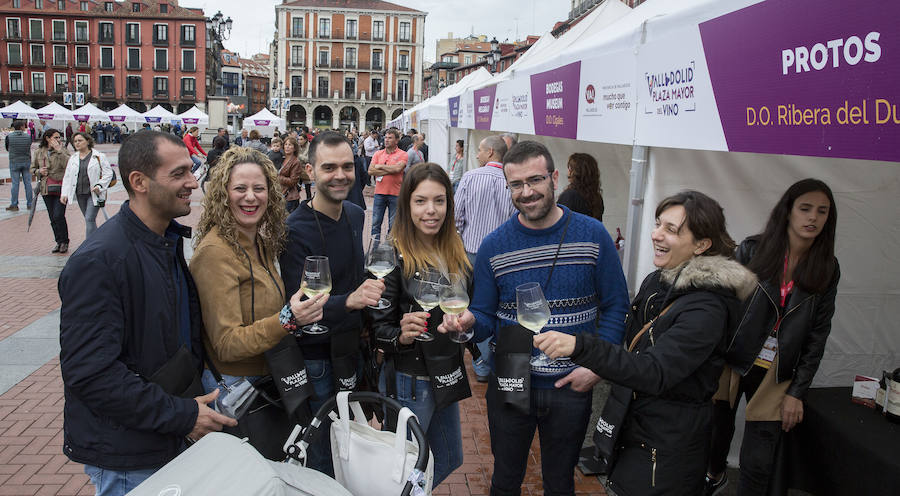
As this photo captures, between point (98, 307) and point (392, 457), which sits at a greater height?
Answer: point (98, 307)

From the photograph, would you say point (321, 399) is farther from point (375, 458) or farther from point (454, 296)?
point (454, 296)

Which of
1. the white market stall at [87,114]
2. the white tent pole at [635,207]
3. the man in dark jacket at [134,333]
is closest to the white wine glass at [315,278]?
the man in dark jacket at [134,333]

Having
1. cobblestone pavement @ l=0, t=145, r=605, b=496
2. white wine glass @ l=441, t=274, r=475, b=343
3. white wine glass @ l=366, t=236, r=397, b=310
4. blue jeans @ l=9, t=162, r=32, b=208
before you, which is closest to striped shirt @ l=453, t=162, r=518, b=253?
cobblestone pavement @ l=0, t=145, r=605, b=496

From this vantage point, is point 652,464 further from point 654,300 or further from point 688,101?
point 688,101

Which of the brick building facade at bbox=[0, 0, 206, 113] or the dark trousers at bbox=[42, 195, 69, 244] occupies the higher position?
the brick building facade at bbox=[0, 0, 206, 113]

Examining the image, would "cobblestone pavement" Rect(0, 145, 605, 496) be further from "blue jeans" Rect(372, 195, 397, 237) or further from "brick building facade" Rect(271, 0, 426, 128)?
"brick building facade" Rect(271, 0, 426, 128)

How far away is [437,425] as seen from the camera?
2.65 metres

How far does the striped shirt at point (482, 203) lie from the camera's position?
18.8 ft

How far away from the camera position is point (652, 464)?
2.21 metres

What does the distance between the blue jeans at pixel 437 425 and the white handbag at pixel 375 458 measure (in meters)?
0.45

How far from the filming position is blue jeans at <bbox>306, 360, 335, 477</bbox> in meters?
Result: 2.56

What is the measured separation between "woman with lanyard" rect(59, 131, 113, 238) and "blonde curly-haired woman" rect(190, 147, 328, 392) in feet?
23.7

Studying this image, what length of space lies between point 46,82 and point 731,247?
79001 millimetres

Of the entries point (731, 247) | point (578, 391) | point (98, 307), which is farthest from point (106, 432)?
point (731, 247)
